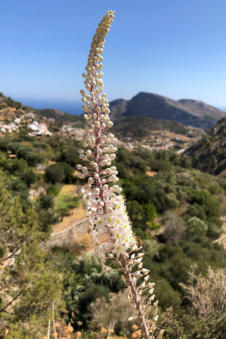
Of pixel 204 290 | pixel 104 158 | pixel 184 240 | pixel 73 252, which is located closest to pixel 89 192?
pixel 104 158

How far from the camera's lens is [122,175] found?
20891 mm

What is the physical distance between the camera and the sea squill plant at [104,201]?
2.37 meters

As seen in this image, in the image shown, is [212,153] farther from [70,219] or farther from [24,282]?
[24,282]

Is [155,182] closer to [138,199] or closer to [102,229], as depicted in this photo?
[138,199]

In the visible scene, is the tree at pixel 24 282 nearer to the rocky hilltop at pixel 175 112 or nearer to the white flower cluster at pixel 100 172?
the white flower cluster at pixel 100 172

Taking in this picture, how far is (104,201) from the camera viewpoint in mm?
2387

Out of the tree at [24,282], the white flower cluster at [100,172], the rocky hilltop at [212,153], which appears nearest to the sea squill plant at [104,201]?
the white flower cluster at [100,172]

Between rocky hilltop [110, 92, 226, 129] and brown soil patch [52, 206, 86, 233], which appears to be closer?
brown soil patch [52, 206, 86, 233]

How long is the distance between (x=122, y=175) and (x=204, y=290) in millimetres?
13452

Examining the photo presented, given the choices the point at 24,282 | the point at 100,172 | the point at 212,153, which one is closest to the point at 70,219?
the point at 24,282

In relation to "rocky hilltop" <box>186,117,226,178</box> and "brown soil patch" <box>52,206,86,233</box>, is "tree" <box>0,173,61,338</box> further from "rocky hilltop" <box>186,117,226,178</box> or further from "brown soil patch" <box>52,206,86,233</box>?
"rocky hilltop" <box>186,117,226,178</box>

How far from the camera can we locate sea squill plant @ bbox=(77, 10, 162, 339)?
93.4 inches

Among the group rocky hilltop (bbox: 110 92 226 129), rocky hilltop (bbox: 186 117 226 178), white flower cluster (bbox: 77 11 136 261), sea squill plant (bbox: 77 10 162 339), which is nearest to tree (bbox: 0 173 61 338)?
sea squill plant (bbox: 77 10 162 339)

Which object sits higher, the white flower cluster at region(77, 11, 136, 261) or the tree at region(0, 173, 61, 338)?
the white flower cluster at region(77, 11, 136, 261)
